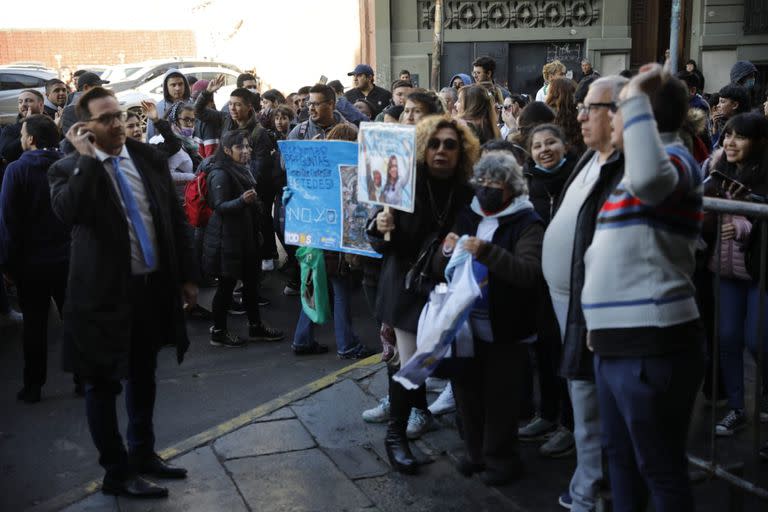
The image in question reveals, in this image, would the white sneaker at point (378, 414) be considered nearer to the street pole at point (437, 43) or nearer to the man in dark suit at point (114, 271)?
the man in dark suit at point (114, 271)

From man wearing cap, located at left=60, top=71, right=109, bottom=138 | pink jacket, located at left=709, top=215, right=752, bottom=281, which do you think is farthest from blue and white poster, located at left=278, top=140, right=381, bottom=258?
pink jacket, located at left=709, top=215, right=752, bottom=281

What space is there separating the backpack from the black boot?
3.54m

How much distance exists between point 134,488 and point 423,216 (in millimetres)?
2033

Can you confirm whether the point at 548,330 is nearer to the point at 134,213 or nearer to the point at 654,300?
the point at 654,300

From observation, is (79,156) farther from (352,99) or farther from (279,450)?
(352,99)

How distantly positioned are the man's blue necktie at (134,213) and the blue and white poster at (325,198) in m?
1.28

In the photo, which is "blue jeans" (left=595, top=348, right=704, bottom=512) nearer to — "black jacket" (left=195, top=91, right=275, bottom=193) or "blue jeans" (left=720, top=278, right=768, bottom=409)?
"blue jeans" (left=720, top=278, right=768, bottom=409)

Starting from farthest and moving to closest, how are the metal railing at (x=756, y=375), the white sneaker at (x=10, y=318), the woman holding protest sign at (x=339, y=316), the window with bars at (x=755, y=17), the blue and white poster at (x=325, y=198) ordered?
the window with bars at (x=755, y=17)
the white sneaker at (x=10, y=318)
the woman holding protest sign at (x=339, y=316)
the blue and white poster at (x=325, y=198)
the metal railing at (x=756, y=375)

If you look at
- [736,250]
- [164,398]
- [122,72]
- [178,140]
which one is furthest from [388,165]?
[122,72]

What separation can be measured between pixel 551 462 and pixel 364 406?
4.49 feet

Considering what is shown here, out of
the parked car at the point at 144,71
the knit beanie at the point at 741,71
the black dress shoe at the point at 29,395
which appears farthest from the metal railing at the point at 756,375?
the parked car at the point at 144,71

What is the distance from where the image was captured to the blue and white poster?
5449 mm

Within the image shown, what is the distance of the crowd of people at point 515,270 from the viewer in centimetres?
322

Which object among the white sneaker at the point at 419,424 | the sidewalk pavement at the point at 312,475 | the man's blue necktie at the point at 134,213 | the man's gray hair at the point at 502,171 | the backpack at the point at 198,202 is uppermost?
the man's gray hair at the point at 502,171
